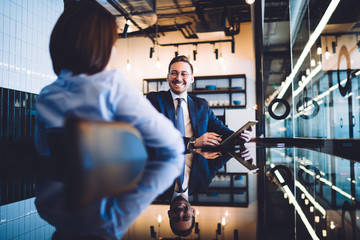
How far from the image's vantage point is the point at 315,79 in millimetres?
4426

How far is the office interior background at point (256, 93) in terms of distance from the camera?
1.43ft

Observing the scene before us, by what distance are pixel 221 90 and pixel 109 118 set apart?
659 centimetres

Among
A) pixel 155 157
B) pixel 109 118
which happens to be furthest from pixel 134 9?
pixel 109 118

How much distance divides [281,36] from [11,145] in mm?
6422

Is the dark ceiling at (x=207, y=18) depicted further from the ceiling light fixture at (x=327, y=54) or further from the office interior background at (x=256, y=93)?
the ceiling light fixture at (x=327, y=54)

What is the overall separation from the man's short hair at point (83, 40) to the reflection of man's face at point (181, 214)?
45 cm

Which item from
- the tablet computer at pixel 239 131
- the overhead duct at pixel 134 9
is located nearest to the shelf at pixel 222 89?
the overhead duct at pixel 134 9

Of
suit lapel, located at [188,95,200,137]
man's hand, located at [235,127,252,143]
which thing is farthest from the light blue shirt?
suit lapel, located at [188,95,200,137]

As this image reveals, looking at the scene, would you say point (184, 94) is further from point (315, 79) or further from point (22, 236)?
point (315, 79)

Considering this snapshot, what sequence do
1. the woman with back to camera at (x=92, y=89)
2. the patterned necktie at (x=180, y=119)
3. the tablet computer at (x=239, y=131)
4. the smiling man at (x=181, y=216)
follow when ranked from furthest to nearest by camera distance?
the patterned necktie at (x=180, y=119) < the tablet computer at (x=239, y=131) < the woman with back to camera at (x=92, y=89) < the smiling man at (x=181, y=216)

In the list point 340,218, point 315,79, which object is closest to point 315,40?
point 315,79

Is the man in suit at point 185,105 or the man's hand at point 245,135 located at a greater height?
the man in suit at point 185,105

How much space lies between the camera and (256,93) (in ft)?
23.2

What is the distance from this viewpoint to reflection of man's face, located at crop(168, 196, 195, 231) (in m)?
0.40
